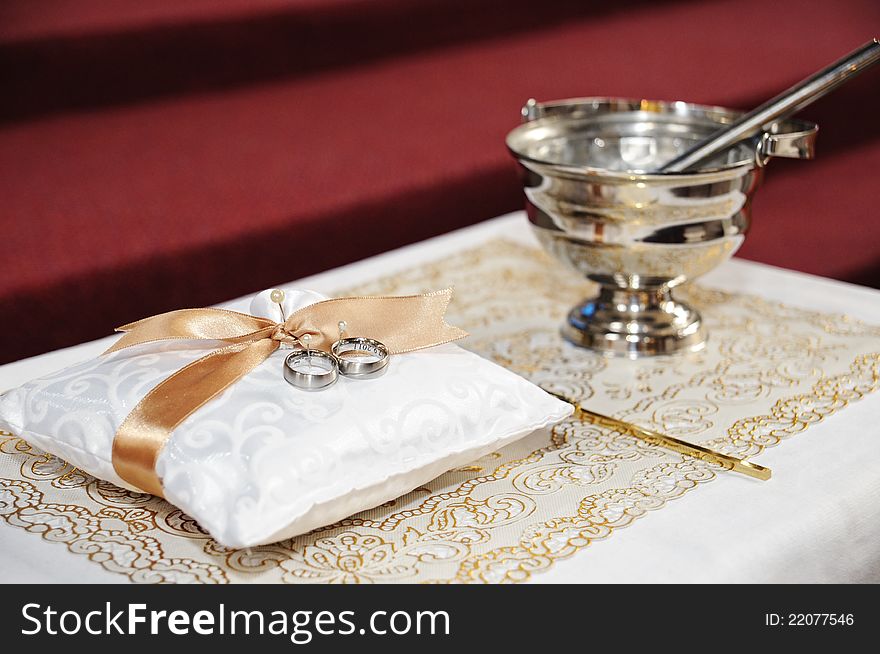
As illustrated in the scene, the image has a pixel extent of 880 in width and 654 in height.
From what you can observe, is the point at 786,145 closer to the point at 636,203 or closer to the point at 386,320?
the point at 636,203

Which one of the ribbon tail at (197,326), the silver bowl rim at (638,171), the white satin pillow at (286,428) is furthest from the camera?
the silver bowl rim at (638,171)

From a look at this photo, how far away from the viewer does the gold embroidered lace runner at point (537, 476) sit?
648 millimetres

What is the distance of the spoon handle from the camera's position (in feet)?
2.88

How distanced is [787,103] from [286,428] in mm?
513

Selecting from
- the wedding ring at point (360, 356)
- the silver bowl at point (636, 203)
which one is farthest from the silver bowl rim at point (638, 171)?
the wedding ring at point (360, 356)

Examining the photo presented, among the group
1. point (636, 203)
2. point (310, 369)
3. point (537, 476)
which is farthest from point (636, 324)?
point (310, 369)

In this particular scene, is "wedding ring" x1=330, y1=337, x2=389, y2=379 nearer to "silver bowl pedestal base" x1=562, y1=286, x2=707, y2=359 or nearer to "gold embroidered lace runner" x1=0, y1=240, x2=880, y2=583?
"gold embroidered lace runner" x1=0, y1=240, x2=880, y2=583

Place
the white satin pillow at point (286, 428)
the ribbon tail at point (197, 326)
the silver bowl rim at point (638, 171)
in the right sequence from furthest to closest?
the silver bowl rim at point (638, 171)
the ribbon tail at point (197, 326)
the white satin pillow at point (286, 428)

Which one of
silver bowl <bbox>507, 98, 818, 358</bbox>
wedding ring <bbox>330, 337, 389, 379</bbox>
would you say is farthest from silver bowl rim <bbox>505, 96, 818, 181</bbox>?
wedding ring <bbox>330, 337, 389, 379</bbox>

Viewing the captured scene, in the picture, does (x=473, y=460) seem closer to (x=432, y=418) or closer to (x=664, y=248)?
(x=432, y=418)

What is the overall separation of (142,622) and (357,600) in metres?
0.12

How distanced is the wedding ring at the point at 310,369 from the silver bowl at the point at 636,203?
0.95ft

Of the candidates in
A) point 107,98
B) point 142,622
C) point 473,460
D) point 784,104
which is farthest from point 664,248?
point 107,98

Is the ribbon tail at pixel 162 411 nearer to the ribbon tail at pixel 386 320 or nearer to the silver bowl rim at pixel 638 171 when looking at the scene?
the ribbon tail at pixel 386 320
